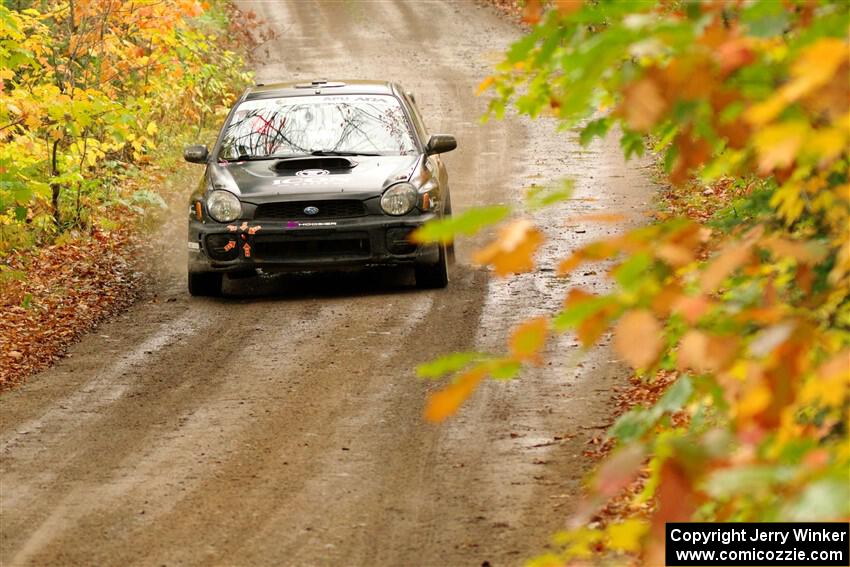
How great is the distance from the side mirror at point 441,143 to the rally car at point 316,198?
0.01 metres

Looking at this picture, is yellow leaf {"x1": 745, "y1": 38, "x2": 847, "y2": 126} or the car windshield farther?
the car windshield

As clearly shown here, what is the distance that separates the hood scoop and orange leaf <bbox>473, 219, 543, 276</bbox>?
8.61m

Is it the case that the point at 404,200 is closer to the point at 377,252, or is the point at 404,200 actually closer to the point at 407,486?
the point at 377,252

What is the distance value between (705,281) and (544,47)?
4.59 ft

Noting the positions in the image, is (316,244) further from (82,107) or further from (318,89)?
(82,107)

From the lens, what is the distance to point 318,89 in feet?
40.0

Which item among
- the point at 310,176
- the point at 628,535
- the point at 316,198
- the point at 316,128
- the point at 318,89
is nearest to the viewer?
the point at 628,535

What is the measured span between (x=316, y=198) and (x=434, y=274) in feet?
4.28

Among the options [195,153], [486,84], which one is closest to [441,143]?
[195,153]

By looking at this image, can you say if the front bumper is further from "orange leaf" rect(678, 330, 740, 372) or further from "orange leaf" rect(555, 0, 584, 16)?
"orange leaf" rect(678, 330, 740, 372)

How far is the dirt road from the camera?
568 cm

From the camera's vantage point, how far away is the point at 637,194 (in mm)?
15562

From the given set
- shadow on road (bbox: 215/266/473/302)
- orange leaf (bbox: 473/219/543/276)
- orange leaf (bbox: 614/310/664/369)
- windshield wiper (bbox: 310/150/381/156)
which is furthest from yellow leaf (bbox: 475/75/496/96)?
windshield wiper (bbox: 310/150/381/156)

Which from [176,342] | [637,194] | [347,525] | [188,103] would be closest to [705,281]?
[347,525]
